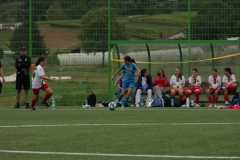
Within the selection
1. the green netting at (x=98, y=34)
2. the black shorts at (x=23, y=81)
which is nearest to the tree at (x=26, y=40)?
the green netting at (x=98, y=34)

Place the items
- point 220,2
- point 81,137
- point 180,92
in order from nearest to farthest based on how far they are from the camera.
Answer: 1. point 81,137
2. point 180,92
3. point 220,2

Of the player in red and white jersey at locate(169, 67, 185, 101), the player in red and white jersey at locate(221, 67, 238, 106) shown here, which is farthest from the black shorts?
the player in red and white jersey at locate(221, 67, 238, 106)

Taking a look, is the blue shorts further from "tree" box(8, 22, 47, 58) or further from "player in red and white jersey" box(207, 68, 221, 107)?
"tree" box(8, 22, 47, 58)

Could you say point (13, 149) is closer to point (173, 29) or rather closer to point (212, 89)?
point (212, 89)

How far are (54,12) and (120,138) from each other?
15097mm

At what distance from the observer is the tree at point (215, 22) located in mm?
25078

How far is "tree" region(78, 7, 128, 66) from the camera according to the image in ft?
83.0

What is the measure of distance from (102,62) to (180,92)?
12.1 feet

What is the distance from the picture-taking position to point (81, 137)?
10938 millimetres

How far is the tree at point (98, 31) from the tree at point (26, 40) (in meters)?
1.54

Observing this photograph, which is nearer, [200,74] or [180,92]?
[180,92]

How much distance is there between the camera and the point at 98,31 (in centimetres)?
2552

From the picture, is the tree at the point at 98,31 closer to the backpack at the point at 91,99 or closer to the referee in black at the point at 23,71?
the backpack at the point at 91,99

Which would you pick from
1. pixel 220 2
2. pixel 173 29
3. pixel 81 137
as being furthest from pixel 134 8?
pixel 81 137
